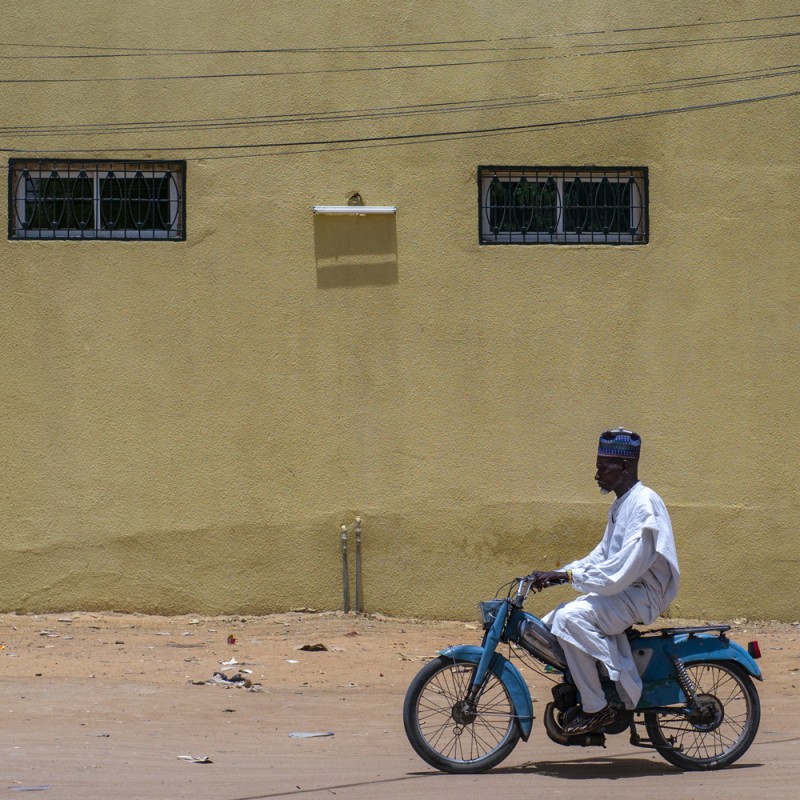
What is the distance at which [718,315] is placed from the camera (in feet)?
35.9

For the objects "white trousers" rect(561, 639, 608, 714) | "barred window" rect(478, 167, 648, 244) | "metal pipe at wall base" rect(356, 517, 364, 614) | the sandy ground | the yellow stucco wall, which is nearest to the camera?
the sandy ground

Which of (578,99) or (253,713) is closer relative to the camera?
(253,713)

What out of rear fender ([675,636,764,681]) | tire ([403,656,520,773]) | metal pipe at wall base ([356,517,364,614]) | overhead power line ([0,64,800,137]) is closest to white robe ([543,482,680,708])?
rear fender ([675,636,764,681])

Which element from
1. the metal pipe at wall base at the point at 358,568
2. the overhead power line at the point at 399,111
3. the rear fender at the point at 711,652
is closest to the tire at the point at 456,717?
the rear fender at the point at 711,652

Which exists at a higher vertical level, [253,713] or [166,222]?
[166,222]

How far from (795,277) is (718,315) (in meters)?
0.74

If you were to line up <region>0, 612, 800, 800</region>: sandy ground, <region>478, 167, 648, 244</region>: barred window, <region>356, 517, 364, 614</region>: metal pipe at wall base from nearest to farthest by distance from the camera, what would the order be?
<region>0, 612, 800, 800</region>: sandy ground
<region>356, 517, 364, 614</region>: metal pipe at wall base
<region>478, 167, 648, 244</region>: barred window

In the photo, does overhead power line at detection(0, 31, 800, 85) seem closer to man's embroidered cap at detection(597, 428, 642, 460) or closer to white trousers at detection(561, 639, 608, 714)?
man's embroidered cap at detection(597, 428, 642, 460)

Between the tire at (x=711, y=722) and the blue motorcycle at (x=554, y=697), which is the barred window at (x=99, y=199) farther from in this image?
the tire at (x=711, y=722)

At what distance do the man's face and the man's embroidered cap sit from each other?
26 mm

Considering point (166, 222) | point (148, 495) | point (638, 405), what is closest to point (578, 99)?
point (638, 405)

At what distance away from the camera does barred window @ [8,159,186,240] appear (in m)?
10.7

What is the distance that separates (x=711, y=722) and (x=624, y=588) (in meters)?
0.87

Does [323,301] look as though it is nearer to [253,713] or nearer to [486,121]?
[486,121]
